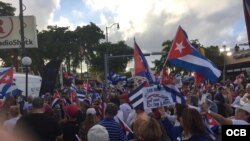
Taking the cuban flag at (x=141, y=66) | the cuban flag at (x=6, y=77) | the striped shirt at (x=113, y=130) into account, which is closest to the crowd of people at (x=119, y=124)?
the striped shirt at (x=113, y=130)

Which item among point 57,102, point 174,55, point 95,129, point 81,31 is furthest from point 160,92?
point 81,31

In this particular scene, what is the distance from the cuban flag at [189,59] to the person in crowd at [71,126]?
7.94 ft

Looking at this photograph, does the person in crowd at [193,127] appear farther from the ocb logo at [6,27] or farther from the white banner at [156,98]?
the ocb logo at [6,27]

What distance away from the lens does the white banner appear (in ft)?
26.6

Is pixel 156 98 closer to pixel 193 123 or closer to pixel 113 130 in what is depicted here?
pixel 113 130

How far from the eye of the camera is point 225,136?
4.32 m

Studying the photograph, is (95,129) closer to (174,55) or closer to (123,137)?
(123,137)

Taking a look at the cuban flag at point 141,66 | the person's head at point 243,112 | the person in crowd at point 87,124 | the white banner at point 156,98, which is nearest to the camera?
the person's head at point 243,112

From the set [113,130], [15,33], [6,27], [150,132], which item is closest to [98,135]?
[150,132]

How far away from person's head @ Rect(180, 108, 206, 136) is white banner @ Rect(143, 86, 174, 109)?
299 cm

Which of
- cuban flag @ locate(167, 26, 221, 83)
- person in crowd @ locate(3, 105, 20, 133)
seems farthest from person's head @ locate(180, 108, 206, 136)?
cuban flag @ locate(167, 26, 221, 83)

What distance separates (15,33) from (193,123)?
112 feet

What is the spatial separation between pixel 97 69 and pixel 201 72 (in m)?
75.0

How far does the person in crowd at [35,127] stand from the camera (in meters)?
6.54
